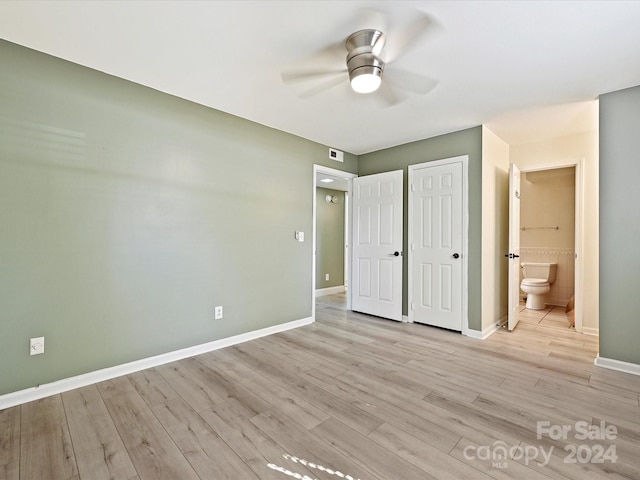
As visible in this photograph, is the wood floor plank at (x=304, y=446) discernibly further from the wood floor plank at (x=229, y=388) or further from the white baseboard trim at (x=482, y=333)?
the white baseboard trim at (x=482, y=333)

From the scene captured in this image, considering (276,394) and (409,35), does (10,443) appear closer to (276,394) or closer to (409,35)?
(276,394)

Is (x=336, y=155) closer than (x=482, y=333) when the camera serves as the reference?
No

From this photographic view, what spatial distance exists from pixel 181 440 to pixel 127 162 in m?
2.20

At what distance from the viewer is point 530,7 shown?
1.72m

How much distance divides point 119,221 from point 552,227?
639cm

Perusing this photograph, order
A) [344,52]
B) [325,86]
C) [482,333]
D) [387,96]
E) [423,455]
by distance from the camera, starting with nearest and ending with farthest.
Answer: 1. [423,455]
2. [344,52]
3. [325,86]
4. [387,96]
5. [482,333]

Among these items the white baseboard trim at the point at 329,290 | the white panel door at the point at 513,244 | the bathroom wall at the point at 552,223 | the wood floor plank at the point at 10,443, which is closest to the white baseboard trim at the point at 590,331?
the white panel door at the point at 513,244

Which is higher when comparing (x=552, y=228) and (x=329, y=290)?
(x=552, y=228)

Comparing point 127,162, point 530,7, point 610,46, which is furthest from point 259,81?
point 610,46

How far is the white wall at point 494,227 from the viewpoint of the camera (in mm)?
3562

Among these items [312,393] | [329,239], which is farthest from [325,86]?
[329,239]

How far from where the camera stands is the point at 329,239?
6.45 metres

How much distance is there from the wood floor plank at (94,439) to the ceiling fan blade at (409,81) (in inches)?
121

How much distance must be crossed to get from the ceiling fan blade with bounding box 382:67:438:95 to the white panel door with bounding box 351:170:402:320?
1.63m
